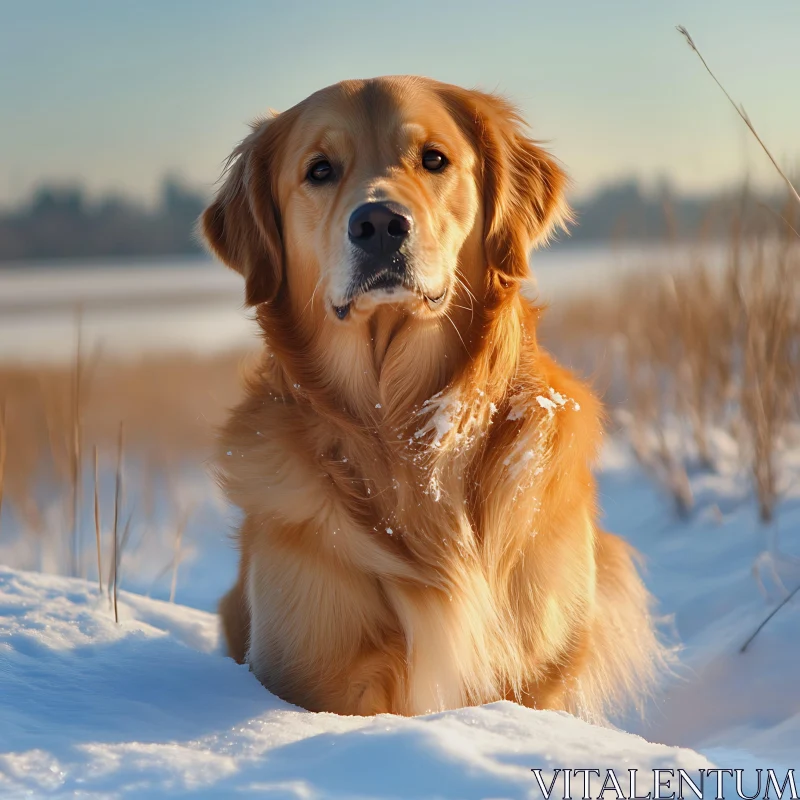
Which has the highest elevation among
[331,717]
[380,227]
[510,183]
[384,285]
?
[510,183]

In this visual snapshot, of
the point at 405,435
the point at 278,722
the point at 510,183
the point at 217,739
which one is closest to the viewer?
the point at 217,739

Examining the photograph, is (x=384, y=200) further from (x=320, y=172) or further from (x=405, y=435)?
(x=405, y=435)

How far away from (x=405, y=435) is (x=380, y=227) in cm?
62

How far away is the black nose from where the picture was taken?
86.2 inches

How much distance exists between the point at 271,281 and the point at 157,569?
10.9ft

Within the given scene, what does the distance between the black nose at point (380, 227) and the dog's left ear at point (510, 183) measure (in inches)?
18.4

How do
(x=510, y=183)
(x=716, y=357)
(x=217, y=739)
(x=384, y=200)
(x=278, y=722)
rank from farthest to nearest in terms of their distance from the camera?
1. (x=716, y=357)
2. (x=510, y=183)
3. (x=384, y=200)
4. (x=278, y=722)
5. (x=217, y=739)

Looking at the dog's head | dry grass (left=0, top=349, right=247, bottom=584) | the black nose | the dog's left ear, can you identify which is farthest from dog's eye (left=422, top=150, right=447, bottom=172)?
dry grass (left=0, top=349, right=247, bottom=584)

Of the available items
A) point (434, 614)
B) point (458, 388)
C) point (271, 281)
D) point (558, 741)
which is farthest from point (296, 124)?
point (558, 741)

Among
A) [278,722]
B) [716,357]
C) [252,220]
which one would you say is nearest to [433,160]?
[252,220]

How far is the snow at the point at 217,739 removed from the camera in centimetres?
153

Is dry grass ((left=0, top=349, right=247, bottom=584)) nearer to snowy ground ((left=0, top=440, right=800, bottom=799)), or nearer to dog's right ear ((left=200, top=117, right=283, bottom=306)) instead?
snowy ground ((left=0, top=440, right=800, bottom=799))

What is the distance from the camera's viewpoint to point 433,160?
251 centimetres

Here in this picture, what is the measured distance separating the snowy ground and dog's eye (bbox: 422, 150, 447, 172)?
4.92 ft
